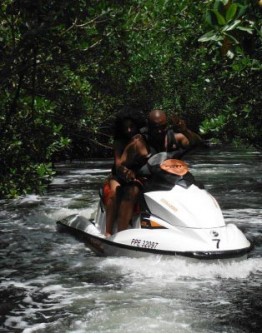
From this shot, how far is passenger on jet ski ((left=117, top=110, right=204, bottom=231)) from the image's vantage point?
273 inches

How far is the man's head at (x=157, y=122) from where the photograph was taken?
6792 millimetres

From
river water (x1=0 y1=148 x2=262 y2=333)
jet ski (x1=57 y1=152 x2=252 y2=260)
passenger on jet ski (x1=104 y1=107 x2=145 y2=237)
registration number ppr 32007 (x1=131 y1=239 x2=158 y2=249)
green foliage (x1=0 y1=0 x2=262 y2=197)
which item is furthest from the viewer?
passenger on jet ski (x1=104 y1=107 x2=145 y2=237)

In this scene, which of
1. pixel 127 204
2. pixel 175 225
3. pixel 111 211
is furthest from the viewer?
pixel 111 211

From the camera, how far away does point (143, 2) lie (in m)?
11.2

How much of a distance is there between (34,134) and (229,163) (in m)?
16.7

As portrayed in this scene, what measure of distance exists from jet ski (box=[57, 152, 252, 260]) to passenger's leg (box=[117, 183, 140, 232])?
0.31ft

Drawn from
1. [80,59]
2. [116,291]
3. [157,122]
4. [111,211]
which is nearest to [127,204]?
[111,211]

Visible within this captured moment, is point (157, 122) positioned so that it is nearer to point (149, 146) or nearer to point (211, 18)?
point (149, 146)

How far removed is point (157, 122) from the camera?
6836 millimetres

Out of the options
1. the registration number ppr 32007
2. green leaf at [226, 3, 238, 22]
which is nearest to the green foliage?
→ green leaf at [226, 3, 238, 22]

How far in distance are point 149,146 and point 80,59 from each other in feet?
5.03

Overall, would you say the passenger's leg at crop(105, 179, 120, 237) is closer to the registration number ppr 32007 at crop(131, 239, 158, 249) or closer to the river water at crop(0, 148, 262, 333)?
the river water at crop(0, 148, 262, 333)

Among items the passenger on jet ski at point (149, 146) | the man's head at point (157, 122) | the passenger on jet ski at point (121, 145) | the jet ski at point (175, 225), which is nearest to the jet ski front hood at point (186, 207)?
the jet ski at point (175, 225)

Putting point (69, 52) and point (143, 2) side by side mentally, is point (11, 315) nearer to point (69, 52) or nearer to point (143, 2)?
point (69, 52)
